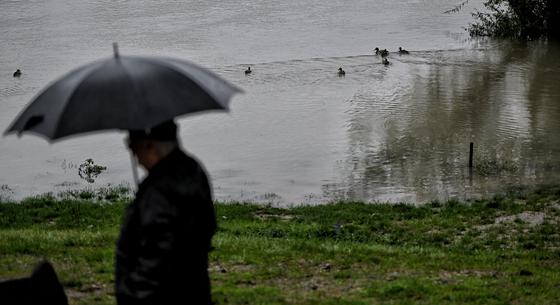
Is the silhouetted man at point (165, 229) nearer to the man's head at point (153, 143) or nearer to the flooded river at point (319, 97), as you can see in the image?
the man's head at point (153, 143)

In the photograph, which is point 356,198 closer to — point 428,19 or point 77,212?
point 77,212

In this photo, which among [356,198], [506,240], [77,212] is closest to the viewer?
[506,240]

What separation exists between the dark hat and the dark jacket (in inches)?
4.7

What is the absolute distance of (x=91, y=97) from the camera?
6027mm

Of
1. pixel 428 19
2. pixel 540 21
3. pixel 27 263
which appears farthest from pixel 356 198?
pixel 428 19

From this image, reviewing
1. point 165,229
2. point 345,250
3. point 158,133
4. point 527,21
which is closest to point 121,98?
point 158,133

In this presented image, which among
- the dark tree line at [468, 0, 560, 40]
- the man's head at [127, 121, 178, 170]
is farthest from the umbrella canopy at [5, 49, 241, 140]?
the dark tree line at [468, 0, 560, 40]

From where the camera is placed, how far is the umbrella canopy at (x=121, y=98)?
19.2 ft

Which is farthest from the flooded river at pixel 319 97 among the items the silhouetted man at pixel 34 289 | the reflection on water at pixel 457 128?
the silhouetted man at pixel 34 289

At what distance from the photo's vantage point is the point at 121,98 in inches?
234

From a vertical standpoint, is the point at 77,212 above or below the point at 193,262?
below

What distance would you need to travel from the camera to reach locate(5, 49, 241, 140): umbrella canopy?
19.2 feet

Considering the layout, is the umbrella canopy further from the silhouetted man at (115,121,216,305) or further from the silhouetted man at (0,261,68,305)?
the silhouetted man at (0,261,68,305)

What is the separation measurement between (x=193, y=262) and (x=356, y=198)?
58.9ft
